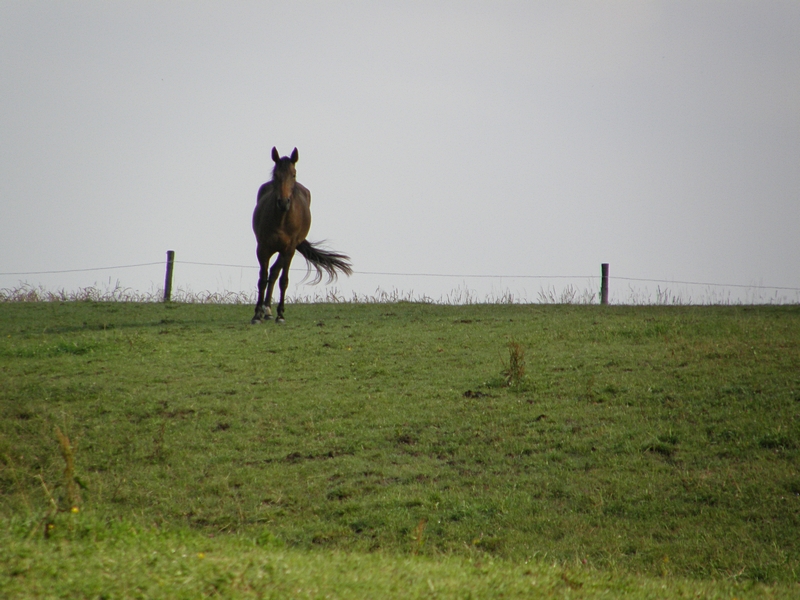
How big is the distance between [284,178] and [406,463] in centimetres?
770

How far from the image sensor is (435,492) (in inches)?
257

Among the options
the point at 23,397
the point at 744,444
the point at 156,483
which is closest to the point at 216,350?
the point at 23,397

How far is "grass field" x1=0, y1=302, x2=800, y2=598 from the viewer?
4.20m

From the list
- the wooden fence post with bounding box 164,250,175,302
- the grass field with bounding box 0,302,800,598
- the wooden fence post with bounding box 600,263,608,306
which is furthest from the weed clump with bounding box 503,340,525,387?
the wooden fence post with bounding box 164,250,175,302

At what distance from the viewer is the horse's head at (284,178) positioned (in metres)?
13.7

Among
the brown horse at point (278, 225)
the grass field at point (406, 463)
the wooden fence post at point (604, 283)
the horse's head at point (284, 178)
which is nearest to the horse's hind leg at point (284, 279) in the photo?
the brown horse at point (278, 225)

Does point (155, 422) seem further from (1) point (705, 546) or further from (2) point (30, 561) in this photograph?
(1) point (705, 546)

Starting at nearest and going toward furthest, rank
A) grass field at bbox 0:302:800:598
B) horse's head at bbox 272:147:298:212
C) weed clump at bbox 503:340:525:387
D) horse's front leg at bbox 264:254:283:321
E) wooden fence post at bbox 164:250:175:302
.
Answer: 1. grass field at bbox 0:302:800:598
2. weed clump at bbox 503:340:525:387
3. horse's head at bbox 272:147:298:212
4. horse's front leg at bbox 264:254:283:321
5. wooden fence post at bbox 164:250:175:302

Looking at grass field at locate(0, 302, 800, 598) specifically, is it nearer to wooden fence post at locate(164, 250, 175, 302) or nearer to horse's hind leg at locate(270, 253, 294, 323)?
horse's hind leg at locate(270, 253, 294, 323)

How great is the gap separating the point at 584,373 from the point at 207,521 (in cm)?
546

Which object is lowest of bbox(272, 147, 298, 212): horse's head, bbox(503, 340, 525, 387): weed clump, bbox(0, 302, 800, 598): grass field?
bbox(0, 302, 800, 598): grass field

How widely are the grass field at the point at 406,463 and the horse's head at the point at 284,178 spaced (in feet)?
8.47

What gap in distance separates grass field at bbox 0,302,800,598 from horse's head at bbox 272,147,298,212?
258 centimetres

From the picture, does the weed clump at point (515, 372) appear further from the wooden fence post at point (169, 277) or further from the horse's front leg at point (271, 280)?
the wooden fence post at point (169, 277)
